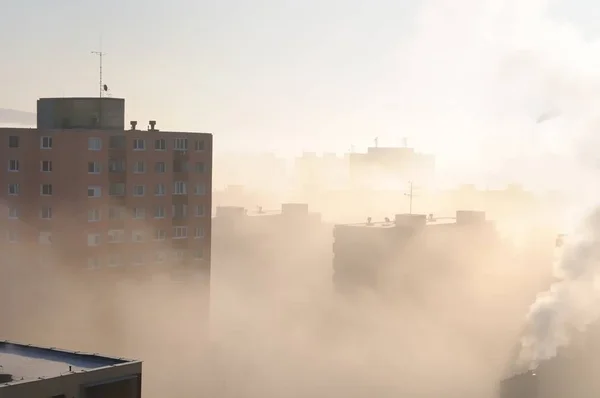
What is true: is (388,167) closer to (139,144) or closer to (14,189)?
(139,144)

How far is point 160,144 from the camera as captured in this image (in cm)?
2509

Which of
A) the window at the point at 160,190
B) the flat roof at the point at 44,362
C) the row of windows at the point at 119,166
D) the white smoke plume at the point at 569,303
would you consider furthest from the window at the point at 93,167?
the white smoke plume at the point at 569,303

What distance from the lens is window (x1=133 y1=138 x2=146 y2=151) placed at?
24.5m

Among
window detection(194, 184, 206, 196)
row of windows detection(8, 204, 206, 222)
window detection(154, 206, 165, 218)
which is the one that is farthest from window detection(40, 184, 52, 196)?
window detection(194, 184, 206, 196)

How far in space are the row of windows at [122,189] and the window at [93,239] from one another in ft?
3.07

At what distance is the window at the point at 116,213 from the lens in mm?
24203

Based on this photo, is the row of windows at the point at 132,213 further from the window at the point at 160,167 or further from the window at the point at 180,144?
the window at the point at 180,144

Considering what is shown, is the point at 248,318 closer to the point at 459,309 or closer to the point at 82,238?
the point at 459,309

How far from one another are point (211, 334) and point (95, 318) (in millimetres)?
5850

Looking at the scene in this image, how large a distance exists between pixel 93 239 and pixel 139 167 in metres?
2.11

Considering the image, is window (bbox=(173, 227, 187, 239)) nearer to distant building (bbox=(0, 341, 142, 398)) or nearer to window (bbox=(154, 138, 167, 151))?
window (bbox=(154, 138, 167, 151))

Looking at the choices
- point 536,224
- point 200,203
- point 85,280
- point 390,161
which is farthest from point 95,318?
point 390,161

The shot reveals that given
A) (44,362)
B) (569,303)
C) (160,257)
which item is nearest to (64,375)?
(44,362)

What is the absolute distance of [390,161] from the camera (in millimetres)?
65688
